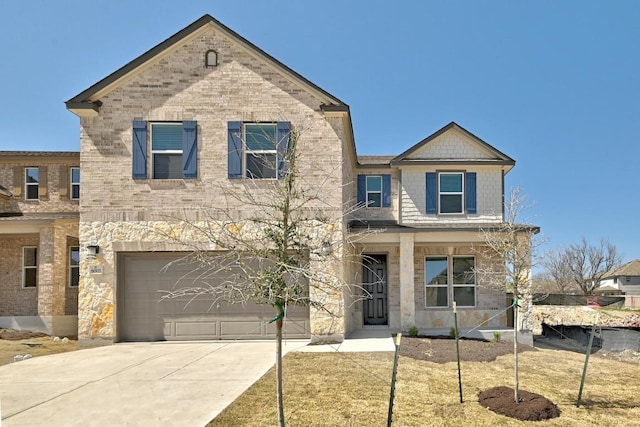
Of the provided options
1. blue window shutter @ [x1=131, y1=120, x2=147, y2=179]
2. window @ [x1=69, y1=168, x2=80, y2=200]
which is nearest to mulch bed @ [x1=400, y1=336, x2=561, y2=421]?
blue window shutter @ [x1=131, y1=120, x2=147, y2=179]

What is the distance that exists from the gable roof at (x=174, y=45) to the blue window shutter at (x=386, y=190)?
4.42 meters

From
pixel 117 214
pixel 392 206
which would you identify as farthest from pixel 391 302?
pixel 117 214

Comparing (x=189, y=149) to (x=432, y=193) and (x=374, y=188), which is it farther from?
(x=432, y=193)

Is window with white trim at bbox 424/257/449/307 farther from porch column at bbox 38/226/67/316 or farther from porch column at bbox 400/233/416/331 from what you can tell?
porch column at bbox 38/226/67/316

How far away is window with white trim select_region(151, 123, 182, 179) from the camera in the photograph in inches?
463

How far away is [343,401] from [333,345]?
447 centimetres

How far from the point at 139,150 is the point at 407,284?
849 centimetres

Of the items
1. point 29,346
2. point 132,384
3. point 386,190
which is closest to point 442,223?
point 386,190

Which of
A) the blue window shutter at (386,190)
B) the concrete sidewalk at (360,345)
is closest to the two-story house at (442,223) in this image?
the blue window shutter at (386,190)

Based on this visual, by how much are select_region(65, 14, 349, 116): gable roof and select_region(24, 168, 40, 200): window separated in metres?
5.73

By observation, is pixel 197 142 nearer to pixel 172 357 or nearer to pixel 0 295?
pixel 172 357

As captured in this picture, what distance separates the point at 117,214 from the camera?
38.0 ft

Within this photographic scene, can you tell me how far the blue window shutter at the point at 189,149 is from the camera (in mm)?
11617

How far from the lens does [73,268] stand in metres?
14.7
